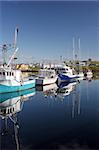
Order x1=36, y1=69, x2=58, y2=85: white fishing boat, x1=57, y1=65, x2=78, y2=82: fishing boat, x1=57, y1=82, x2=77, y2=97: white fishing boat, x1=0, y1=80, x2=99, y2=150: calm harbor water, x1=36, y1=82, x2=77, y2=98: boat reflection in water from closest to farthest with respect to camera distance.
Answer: x1=0, y1=80, x2=99, y2=150: calm harbor water, x1=36, y1=82, x2=77, y2=98: boat reflection in water, x1=57, y1=82, x2=77, y2=97: white fishing boat, x1=36, y1=69, x2=58, y2=85: white fishing boat, x1=57, y1=65, x2=78, y2=82: fishing boat

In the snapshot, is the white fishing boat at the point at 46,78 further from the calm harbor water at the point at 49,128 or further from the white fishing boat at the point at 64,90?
the calm harbor water at the point at 49,128

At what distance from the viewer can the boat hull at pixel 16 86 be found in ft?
33.5

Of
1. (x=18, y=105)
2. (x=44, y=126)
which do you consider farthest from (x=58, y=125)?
(x=18, y=105)

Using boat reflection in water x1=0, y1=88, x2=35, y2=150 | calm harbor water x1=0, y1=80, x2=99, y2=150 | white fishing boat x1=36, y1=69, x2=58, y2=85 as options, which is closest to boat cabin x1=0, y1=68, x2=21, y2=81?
boat reflection in water x1=0, y1=88, x2=35, y2=150

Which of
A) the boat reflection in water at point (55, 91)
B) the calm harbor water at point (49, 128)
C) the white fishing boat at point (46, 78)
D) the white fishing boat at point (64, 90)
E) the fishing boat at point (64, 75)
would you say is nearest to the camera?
the calm harbor water at point (49, 128)

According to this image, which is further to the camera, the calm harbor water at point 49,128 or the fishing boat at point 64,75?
the fishing boat at point 64,75

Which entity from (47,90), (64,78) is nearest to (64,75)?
(64,78)

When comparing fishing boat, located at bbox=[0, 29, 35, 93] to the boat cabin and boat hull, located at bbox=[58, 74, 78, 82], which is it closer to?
the boat cabin

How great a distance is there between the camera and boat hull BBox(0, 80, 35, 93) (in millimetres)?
10222

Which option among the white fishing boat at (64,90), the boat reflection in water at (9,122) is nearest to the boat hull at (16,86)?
the white fishing boat at (64,90)

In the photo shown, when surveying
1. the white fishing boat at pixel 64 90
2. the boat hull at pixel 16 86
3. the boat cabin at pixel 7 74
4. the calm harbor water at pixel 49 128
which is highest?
the boat cabin at pixel 7 74

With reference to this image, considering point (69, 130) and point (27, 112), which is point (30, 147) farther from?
point (27, 112)

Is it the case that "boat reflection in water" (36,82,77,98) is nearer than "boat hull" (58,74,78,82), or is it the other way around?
"boat reflection in water" (36,82,77,98)

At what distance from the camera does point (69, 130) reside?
17.4 feet
